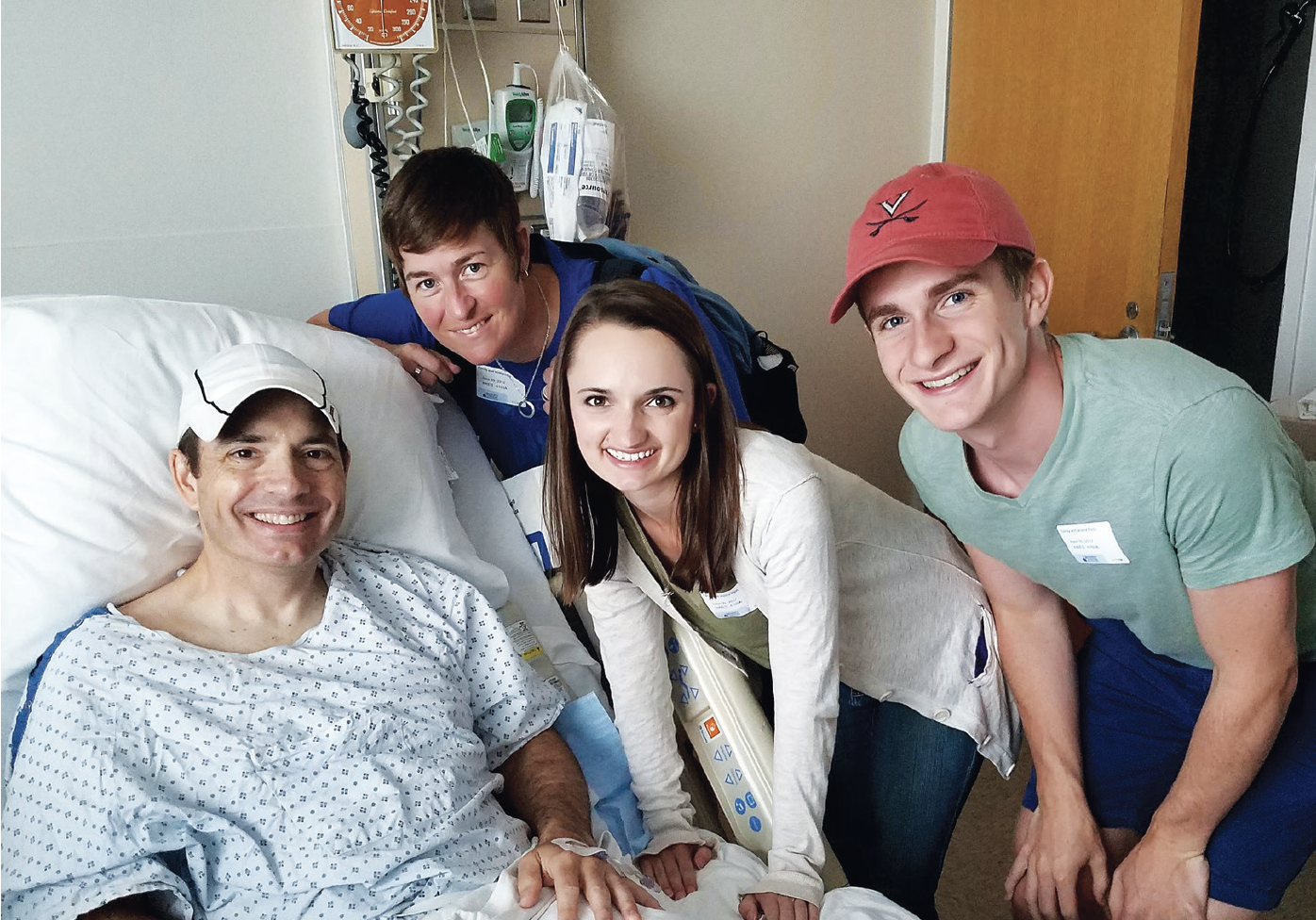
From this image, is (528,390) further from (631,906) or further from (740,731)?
(631,906)

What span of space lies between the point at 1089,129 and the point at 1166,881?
200 centimetres

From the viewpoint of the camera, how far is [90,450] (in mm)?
1439

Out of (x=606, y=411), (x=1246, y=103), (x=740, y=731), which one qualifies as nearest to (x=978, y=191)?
(x=606, y=411)

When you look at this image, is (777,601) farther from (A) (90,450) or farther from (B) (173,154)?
(B) (173,154)

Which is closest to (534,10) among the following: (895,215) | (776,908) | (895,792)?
(895,215)

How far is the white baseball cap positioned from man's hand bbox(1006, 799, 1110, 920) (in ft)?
4.00

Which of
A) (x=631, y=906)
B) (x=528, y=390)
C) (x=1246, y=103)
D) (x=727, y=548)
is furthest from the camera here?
(x=1246, y=103)

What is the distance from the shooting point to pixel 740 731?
156 cm

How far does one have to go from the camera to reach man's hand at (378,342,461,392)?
1.82 meters

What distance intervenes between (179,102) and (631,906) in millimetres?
1598

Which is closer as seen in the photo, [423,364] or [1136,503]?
[1136,503]

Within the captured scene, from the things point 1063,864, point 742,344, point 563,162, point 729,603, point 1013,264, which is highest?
point 563,162

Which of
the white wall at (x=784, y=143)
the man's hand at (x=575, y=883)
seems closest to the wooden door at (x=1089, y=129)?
the white wall at (x=784, y=143)

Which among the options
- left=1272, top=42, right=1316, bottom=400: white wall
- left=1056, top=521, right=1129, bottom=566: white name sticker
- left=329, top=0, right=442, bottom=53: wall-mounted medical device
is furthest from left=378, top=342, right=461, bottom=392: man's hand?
left=1272, top=42, right=1316, bottom=400: white wall
